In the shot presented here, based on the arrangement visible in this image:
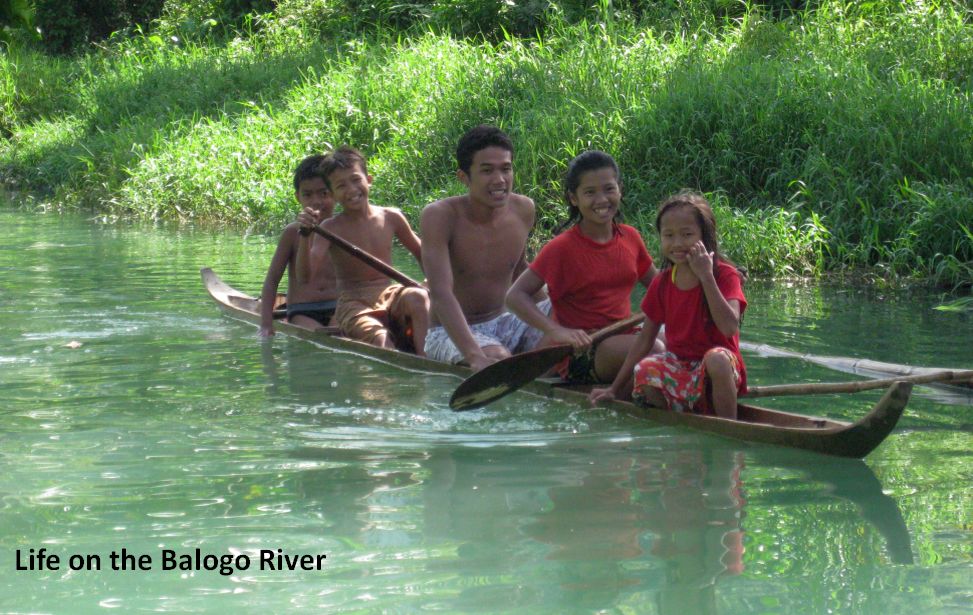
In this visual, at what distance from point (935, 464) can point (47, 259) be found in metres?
8.06

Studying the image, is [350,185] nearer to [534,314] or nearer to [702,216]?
[534,314]

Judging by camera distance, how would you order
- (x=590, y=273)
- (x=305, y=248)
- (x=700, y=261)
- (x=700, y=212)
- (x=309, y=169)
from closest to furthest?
(x=700, y=261)
(x=700, y=212)
(x=590, y=273)
(x=309, y=169)
(x=305, y=248)

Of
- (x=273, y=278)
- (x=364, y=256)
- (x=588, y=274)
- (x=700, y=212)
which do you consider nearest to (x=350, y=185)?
(x=364, y=256)

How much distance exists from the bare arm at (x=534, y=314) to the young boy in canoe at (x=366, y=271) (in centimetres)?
130

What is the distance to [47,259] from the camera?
10.3m

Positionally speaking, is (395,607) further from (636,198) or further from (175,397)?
(636,198)

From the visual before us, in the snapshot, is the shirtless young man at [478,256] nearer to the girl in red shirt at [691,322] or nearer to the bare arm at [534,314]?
the bare arm at [534,314]

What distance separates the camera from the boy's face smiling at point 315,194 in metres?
7.02

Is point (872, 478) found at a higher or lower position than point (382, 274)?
lower

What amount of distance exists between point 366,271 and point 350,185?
1.82 ft

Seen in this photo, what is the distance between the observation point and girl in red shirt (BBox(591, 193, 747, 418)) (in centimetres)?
433

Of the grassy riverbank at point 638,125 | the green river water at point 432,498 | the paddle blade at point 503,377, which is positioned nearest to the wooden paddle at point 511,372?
the paddle blade at point 503,377

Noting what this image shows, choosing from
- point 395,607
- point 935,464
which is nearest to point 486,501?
point 395,607

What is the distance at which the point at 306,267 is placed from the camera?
729 centimetres
